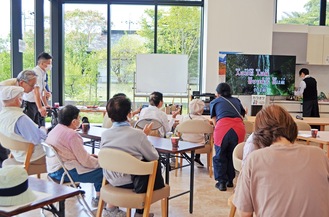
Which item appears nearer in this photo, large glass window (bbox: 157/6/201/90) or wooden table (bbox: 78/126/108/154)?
wooden table (bbox: 78/126/108/154)

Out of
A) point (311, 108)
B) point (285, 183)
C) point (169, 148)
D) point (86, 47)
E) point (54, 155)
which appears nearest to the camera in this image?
point (285, 183)

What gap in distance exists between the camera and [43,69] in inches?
199

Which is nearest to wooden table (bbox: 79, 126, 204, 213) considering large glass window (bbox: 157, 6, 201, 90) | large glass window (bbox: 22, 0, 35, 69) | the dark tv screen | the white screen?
large glass window (bbox: 22, 0, 35, 69)

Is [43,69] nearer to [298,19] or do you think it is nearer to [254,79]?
[254,79]

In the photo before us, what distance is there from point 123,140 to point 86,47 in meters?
6.07

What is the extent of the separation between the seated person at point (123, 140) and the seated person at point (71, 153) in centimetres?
32

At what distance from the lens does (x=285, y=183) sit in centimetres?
151

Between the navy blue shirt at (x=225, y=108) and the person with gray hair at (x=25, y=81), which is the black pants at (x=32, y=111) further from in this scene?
the navy blue shirt at (x=225, y=108)

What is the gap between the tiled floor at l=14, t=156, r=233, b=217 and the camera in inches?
131

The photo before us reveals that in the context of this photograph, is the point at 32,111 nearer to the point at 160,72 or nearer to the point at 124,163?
the point at 124,163

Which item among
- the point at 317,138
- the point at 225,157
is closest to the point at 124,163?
the point at 225,157

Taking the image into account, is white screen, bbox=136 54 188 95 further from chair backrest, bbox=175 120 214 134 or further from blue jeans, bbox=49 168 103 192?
blue jeans, bbox=49 168 103 192

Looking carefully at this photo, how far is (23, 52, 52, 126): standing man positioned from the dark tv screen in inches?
158

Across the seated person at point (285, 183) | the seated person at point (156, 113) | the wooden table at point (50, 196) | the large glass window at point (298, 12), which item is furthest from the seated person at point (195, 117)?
the large glass window at point (298, 12)
